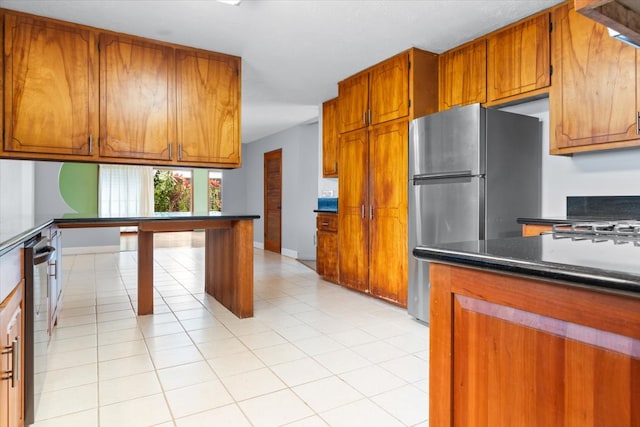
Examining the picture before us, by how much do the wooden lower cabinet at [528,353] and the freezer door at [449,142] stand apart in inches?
78.7

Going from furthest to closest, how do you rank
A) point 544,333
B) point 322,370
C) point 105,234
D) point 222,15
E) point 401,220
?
point 105,234 < point 401,220 < point 222,15 < point 322,370 < point 544,333

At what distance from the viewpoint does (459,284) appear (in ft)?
2.85

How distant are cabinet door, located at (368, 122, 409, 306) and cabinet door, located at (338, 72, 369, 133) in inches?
11.2

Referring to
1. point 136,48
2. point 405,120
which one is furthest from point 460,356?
point 136,48

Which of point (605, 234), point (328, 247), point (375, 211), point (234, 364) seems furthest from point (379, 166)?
point (605, 234)

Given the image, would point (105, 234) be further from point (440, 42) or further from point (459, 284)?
point (459, 284)

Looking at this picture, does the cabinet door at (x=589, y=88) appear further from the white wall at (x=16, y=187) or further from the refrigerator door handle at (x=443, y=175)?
the white wall at (x=16, y=187)

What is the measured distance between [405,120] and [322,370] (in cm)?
229

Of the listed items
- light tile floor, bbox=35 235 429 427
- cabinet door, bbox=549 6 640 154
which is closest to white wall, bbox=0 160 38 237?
Answer: light tile floor, bbox=35 235 429 427

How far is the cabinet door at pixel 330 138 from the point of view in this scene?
16.3ft

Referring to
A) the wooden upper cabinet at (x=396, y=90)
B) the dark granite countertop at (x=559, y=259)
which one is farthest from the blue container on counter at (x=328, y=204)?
the dark granite countertop at (x=559, y=259)

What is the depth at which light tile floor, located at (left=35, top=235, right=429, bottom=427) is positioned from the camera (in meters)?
1.75

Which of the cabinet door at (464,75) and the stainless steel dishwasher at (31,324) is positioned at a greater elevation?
the cabinet door at (464,75)

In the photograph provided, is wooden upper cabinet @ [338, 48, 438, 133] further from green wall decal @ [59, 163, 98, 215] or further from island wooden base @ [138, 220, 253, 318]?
green wall decal @ [59, 163, 98, 215]
